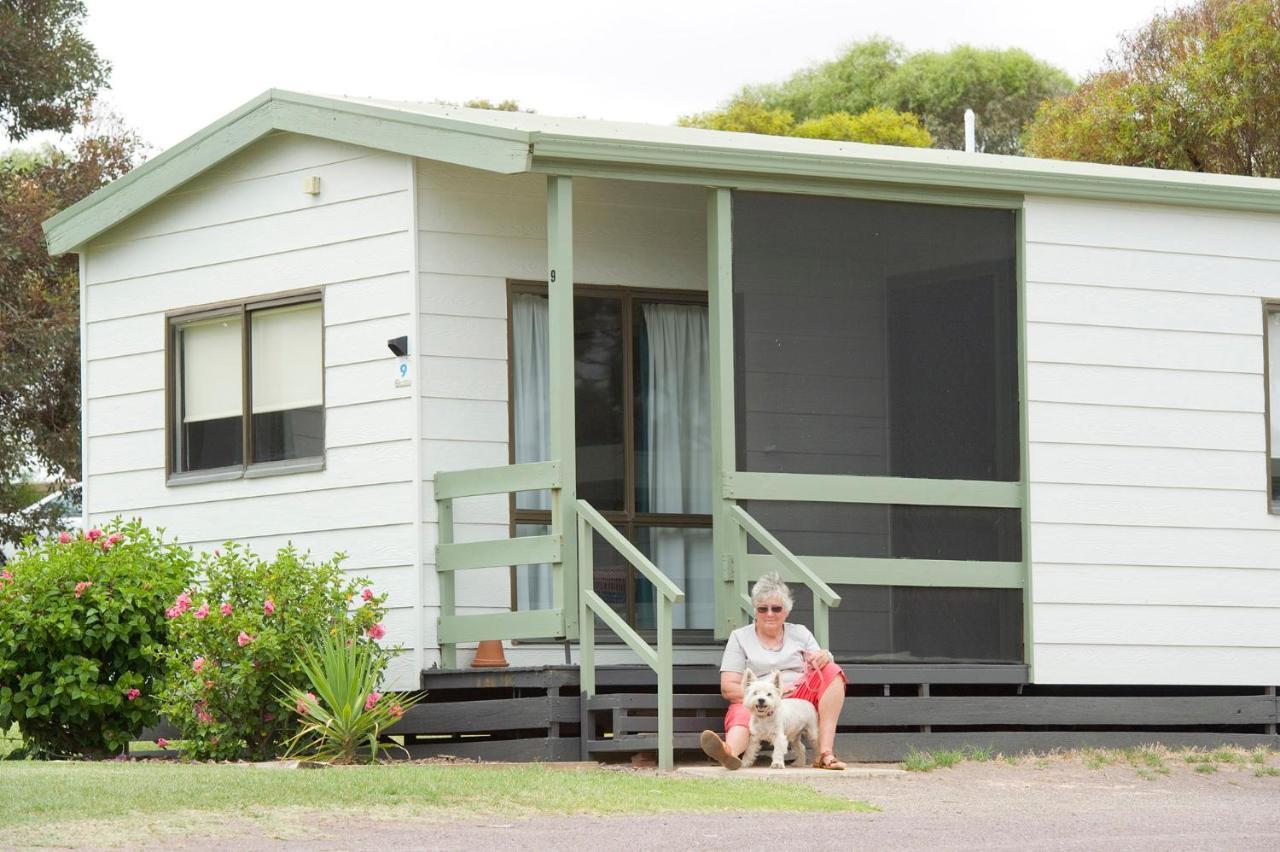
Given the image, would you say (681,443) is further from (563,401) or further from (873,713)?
(873,713)

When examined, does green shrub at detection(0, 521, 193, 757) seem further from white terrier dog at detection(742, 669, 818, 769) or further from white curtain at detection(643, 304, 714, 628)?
white terrier dog at detection(742, 669, 818, 769)

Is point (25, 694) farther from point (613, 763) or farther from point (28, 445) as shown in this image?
point (28, 445)

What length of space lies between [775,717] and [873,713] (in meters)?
1.10

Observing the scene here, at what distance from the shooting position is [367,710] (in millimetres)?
9672

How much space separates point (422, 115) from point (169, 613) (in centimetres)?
295

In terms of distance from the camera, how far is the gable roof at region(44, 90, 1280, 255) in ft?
32.6

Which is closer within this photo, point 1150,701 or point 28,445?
point 1150,701

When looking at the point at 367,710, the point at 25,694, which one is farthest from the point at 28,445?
the point at 367,710

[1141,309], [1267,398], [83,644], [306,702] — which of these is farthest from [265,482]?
[1267,398]

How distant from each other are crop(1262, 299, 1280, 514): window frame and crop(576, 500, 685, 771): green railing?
3989mm

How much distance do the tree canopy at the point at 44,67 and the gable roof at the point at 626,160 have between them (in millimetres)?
10526

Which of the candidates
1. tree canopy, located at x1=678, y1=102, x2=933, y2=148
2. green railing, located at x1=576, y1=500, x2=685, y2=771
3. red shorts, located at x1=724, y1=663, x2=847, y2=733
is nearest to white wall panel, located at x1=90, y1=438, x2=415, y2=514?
green railing, located at x1=576, y1=500, x2=685, y2=771

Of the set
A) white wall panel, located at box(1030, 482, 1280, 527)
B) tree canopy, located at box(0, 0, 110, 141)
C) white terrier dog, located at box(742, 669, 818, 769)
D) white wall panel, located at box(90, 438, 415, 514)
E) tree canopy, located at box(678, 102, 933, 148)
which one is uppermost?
tree canopy, located at box(678, 102, 933, 148)

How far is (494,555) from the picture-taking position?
10.0 meters
